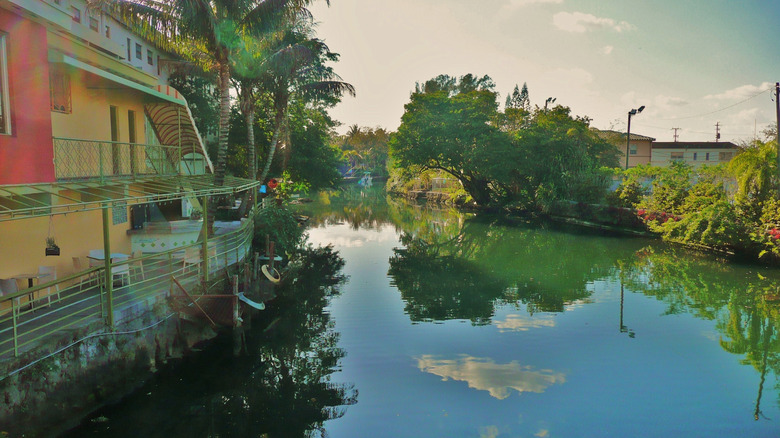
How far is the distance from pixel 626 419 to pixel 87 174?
1306 cm

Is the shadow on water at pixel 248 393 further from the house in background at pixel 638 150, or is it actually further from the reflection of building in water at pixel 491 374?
the house in background at pixel 638 150

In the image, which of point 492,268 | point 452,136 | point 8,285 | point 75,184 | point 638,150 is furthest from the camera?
point 638,150

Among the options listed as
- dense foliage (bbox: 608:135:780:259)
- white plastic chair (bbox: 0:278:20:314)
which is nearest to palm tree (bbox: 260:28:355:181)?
white plastic chair (bbox: 0:278:20:314)

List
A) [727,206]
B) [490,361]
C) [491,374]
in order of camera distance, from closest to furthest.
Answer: [491,374], [490,361], [727,206]

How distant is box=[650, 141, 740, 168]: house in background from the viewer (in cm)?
6956

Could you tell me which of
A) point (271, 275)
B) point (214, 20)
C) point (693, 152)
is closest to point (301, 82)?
point (214, 20)

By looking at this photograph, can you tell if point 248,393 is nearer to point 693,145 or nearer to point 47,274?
point 47,274

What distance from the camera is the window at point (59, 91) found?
483 inches

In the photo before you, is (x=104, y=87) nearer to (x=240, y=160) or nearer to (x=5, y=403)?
(x=5, y=403)

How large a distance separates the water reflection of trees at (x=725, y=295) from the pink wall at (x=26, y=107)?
48.6 feet

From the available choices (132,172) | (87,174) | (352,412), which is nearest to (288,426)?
(352,412)

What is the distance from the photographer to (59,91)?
12555 millimetres

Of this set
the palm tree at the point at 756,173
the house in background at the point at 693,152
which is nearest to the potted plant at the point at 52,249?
the palm tree at the point at 756,173

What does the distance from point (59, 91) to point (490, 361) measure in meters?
12.2
